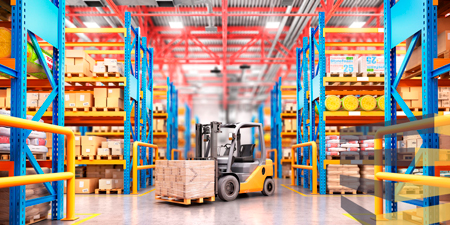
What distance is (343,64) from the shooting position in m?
8.88

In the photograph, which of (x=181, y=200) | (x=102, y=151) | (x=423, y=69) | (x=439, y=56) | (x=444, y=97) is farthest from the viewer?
(x=102, y=151)

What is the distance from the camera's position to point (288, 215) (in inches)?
240

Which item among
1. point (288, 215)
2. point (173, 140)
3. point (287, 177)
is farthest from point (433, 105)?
point (173, 140)

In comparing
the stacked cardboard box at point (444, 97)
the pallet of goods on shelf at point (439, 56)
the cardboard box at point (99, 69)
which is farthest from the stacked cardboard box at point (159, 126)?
the pallet of goods on shelf at point (439, 56)

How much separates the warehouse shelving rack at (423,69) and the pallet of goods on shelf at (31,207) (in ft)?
Result: 16.7

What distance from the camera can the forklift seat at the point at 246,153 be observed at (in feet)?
29.5

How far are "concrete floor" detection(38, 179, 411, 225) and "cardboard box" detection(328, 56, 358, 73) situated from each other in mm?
3138

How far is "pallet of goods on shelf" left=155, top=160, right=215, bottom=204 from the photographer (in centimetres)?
701

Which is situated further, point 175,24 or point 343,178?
point 175,24

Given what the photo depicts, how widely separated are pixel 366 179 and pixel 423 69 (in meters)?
5.47

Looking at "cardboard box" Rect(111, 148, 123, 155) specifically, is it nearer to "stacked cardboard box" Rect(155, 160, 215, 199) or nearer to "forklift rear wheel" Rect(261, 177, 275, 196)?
"stacked cardboard box" Rect(155, 160, 215, 199)

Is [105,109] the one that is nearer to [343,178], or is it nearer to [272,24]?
[343,178]

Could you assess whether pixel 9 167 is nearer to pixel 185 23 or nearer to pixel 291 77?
pixel 185 23

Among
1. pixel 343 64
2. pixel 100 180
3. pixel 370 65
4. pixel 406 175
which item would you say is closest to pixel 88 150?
pixel 100 180
